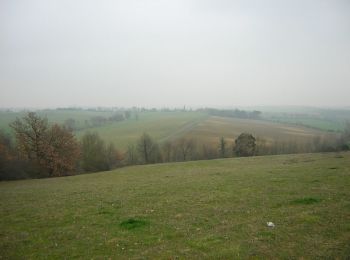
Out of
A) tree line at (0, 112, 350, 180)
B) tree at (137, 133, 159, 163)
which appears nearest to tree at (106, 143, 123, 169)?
tree line at (0, 112, 350, 180)

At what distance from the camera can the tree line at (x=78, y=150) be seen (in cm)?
4322

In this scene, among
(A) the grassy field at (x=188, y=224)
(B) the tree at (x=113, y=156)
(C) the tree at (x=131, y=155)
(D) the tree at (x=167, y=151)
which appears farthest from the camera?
(D) the tree at (x=167, y=151)

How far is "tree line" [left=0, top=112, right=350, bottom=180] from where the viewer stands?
43219 mm

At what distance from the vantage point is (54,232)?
39.9ft

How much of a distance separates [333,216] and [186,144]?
65.7m

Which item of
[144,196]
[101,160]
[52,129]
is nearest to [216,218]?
[144,196]

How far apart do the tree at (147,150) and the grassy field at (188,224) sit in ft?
163

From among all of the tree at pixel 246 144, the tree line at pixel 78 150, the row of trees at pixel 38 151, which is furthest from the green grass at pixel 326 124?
the row of trees at pixel 38 151

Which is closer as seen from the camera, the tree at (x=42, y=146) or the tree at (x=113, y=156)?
the tree at (x=42, y=146)

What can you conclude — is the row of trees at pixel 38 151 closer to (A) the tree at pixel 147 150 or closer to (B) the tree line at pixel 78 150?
(B) the tree line at pixel 78 150

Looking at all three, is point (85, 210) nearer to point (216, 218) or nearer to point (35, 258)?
point (35, 258)

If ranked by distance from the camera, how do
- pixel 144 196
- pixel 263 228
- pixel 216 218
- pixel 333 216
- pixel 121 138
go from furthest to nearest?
pixel 121 138
pixel 144 196
pixel 216 218
pixel 333 216
pixel 263 228

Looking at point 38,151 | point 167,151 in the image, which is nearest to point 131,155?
point 167,151

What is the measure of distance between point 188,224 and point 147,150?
5824 centimetres
